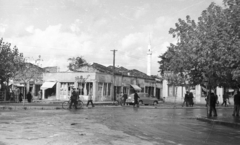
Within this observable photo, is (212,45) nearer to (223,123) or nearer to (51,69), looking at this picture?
(223,123)

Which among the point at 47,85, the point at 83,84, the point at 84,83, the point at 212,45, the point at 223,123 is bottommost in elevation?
the point at 223,123

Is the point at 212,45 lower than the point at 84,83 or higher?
higher

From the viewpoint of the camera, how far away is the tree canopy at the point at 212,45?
18406 millimetres

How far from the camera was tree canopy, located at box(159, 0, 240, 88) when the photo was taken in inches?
725

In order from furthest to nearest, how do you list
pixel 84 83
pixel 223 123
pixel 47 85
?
1. pixel 47 85
2. pixel 84 83
3. pixel 223 123

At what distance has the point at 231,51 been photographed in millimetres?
18531

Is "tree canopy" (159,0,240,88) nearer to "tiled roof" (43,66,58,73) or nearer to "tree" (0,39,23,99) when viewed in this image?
"tree" (0,39,23,99)

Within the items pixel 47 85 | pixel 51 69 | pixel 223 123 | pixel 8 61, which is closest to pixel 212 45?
pixel 223 123

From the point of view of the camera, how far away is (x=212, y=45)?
20859 millimetres

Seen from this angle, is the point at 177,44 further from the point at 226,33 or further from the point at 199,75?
the point at 226,33

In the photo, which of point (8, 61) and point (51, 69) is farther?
point (51, 69)

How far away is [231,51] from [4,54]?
35.4 m

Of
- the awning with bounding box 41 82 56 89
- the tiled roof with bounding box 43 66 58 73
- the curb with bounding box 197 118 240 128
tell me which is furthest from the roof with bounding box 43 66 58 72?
the curb with bounding box 197 118 240 128

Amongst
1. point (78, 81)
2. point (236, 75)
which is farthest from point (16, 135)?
point (78, 81)
